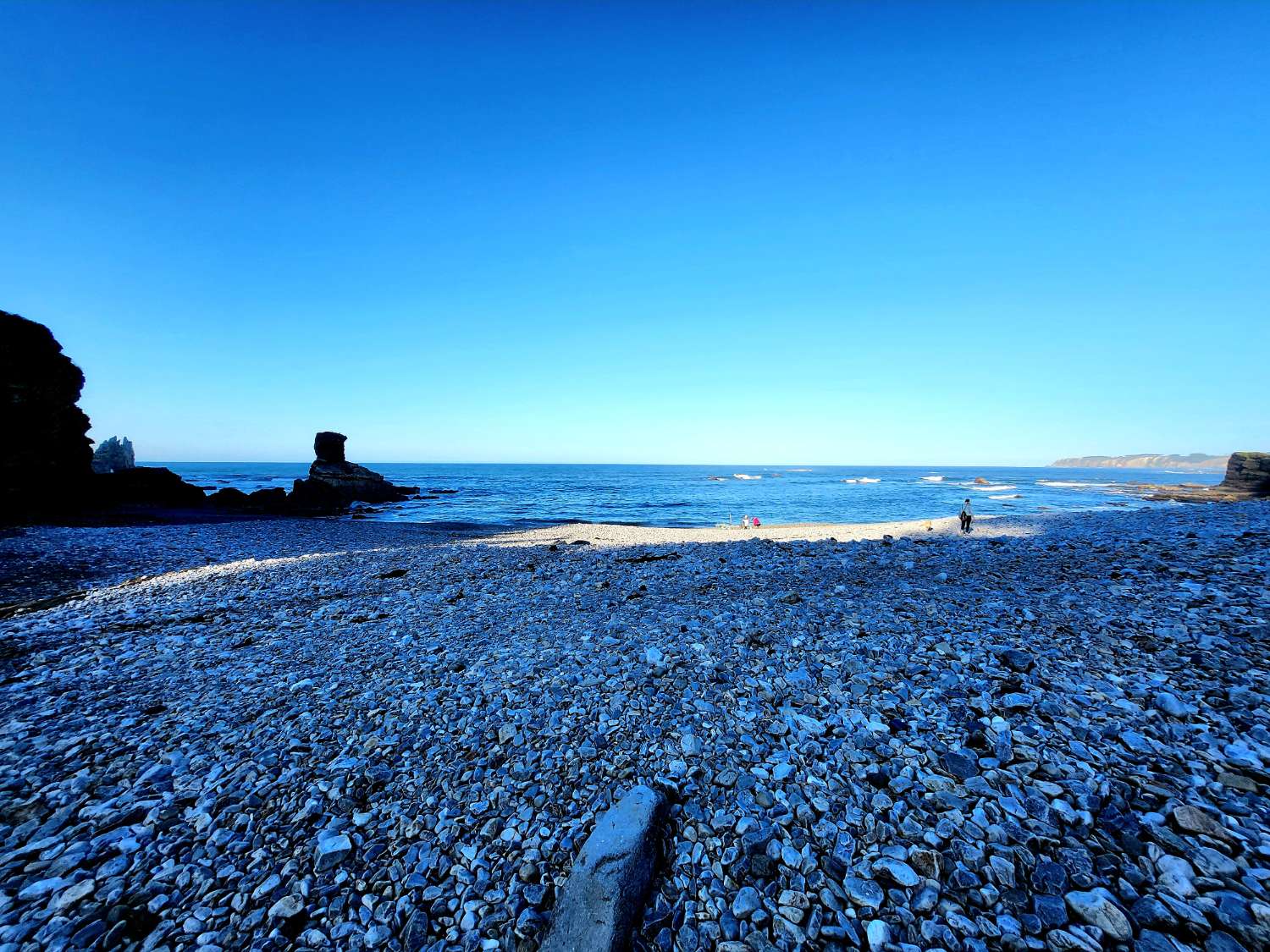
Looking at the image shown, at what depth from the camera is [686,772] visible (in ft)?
15.1

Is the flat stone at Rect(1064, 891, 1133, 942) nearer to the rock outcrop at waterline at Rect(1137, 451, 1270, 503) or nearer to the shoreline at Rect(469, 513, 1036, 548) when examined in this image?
the shoreline at Rect(469, 513, 1036, 548)

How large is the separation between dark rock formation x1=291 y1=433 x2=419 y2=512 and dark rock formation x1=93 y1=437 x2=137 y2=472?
55.5m

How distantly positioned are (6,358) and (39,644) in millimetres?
34182

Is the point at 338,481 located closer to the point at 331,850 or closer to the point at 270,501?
the point at 270,501

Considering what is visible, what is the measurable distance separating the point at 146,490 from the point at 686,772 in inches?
2051

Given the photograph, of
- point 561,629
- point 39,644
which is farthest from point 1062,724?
point 39,644

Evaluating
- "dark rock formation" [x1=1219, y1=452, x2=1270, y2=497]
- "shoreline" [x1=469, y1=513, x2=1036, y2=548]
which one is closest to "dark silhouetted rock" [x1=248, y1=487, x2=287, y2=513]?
"shoreline" [x1=469, y1=513, x2=1036, y2=548]

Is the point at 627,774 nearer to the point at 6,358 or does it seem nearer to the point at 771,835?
the point at 771,835

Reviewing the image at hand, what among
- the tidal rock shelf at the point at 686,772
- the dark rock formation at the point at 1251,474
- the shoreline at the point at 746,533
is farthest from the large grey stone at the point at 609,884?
the dark rock formation at the point at 1251,474

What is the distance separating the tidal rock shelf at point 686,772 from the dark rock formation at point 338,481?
4278 centimetres

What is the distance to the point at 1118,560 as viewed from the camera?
1085cm

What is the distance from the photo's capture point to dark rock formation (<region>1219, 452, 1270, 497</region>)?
1716 inches

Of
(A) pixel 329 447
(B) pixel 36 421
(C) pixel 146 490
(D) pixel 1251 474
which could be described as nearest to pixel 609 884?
(B) pixel 36 421

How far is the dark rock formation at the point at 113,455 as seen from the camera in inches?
3115
